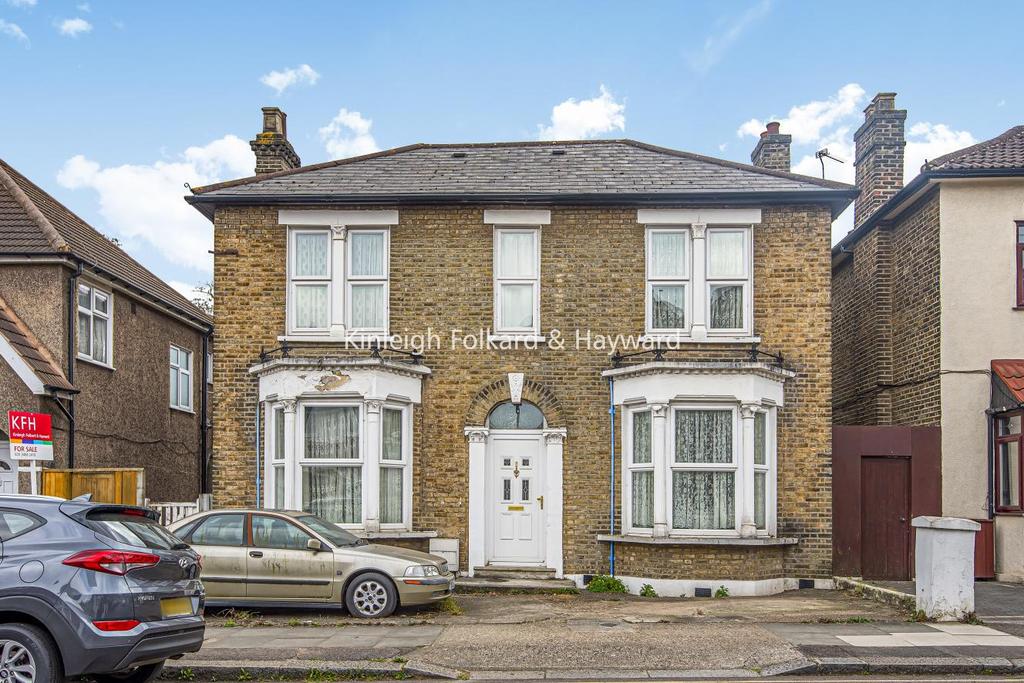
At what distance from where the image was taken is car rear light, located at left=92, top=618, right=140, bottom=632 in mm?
7156

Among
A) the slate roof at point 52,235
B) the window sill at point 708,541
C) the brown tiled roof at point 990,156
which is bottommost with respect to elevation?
the window sill at point 708,541

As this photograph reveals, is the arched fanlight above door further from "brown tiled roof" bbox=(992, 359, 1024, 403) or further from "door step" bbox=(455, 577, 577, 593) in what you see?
"brown tiled roof" bbox=(992, 359, 1024, 403)

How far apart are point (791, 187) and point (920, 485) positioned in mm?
5125

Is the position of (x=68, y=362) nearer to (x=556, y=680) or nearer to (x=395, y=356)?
(x=395, y=356)

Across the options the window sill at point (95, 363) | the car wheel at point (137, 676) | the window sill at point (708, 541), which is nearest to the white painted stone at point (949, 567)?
the window sill at point (708, 541)

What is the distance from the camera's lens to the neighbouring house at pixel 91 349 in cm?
1658

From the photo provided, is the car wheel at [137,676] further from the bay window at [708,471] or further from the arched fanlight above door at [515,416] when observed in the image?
the bay window at [708,471]

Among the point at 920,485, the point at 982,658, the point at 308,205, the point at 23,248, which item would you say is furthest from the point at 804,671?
the point at 23,248

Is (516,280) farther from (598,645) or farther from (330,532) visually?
(598,645)

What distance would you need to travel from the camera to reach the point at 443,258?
16094mm

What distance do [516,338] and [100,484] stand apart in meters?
6.83

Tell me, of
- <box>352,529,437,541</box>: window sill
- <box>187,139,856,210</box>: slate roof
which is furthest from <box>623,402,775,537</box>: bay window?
<box>187,139,856,210</box>: slate roof

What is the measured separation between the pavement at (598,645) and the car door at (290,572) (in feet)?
1.00

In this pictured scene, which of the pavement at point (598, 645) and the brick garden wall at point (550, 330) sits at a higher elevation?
the brick garden wall at point (550, 330)
